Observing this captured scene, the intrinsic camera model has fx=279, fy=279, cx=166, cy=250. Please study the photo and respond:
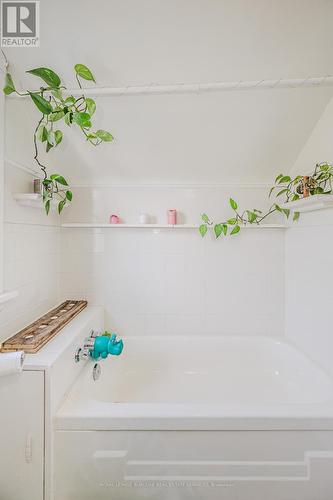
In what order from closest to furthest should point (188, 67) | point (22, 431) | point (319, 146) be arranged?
1. point (22, 431)
2. point (188, 67)
3. point (319, 146)

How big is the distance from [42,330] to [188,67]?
163 cm

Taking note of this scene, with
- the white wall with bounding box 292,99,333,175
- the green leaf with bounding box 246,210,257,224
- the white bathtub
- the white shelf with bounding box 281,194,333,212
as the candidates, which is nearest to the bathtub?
the white bathtub

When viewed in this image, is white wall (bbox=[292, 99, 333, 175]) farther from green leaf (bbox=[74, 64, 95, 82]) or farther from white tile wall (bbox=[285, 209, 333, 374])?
green leaf (bbox=[74, 64, 95, 82])

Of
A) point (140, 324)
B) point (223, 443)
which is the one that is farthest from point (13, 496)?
point (140, 324)

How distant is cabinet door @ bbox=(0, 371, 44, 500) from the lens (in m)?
1.17

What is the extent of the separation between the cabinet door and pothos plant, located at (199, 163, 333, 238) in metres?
1.46

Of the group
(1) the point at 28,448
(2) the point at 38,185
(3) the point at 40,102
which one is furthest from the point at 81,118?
(1) the point at 28,448

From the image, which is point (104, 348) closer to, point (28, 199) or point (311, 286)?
point (28, 199)

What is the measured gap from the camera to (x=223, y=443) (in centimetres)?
120

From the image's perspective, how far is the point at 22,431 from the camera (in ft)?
3.85

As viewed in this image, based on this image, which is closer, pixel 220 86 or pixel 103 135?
pixel 220 86

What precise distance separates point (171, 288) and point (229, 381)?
819mm

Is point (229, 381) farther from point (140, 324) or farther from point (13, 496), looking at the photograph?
point (13, 496)

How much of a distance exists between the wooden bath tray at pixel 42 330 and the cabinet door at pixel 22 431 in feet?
0.51
